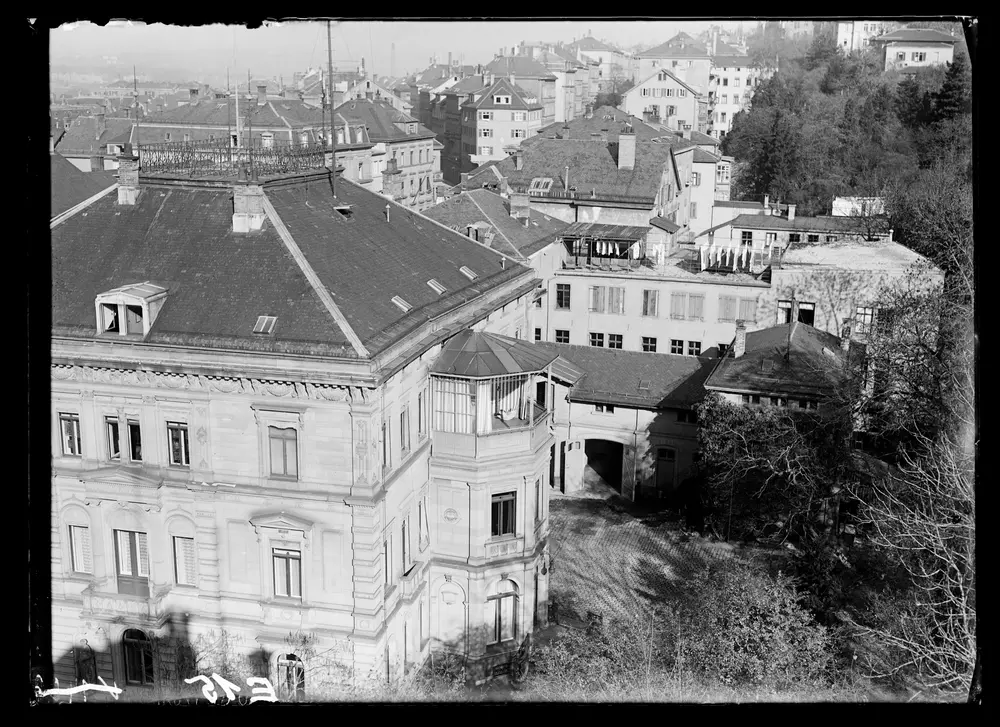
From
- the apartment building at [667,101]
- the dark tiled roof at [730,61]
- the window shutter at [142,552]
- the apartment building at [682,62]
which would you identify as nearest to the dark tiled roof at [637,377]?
the window shutter at [142,552]

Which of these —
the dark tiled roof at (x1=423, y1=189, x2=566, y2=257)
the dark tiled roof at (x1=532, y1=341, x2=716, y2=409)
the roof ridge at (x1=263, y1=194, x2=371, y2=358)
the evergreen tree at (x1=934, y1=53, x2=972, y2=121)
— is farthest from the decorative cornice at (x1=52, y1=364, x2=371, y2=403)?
the evergreen tree at (x1=934, y1=53, x2=972, y2=121)

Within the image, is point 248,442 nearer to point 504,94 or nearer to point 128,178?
point 128,178

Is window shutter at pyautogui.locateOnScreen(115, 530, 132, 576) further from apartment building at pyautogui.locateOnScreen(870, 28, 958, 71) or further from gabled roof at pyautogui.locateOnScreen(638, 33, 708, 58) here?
gabled roof at pyautogui.locateOnScreen(638, 33, 708, 58)

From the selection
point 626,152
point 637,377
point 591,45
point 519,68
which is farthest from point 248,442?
point 591,45

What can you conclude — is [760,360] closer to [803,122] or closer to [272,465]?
[272,465]

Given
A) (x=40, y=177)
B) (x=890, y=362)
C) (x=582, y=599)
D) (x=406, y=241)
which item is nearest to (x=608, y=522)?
(x=582, y=599)

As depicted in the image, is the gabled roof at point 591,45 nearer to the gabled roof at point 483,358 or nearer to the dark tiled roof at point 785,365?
the dark tiled roof at point 785,365
